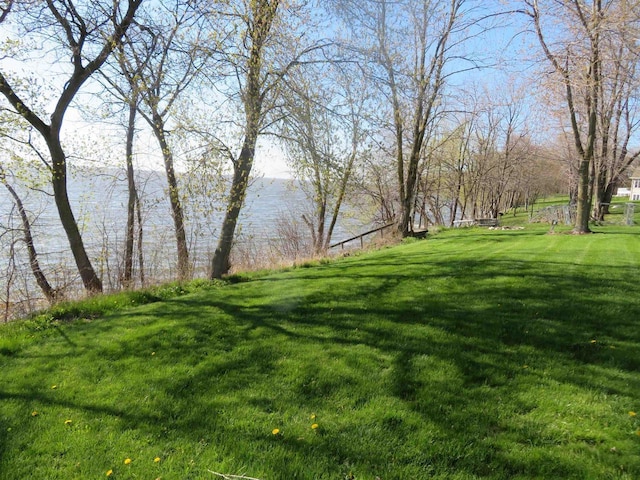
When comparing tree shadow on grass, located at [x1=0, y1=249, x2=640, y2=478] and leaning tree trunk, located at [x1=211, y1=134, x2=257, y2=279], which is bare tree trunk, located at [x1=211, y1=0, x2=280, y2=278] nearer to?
leaning tree trunk, located at [x1=211, y1=134, x2=257, y2=279]

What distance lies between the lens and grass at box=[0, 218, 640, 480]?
283 cm

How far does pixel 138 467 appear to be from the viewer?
2.81 metres

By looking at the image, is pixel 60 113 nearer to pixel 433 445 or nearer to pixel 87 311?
pixel 87 311

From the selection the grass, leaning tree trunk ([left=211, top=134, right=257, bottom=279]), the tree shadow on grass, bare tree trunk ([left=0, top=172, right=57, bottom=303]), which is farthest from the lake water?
the tree shadow on grass

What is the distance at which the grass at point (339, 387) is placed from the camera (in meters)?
2.83

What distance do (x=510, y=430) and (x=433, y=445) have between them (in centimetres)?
63

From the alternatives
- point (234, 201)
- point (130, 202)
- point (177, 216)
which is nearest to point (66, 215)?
point (130, 202)

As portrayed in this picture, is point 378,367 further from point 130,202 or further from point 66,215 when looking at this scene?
point 130,202

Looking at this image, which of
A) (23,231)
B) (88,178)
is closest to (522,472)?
(23,231)

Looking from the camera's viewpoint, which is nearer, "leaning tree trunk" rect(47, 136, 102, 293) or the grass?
the grass

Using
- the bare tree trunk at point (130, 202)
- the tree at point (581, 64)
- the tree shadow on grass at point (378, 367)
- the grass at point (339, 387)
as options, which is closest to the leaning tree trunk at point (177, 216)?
the bare tree trunk at point (130, 202)

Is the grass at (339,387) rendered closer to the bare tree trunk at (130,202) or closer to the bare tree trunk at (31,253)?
the bare tree trunk at (31,253)

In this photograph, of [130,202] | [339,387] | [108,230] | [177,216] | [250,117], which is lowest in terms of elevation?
[339,387]

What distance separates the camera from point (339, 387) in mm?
3777
